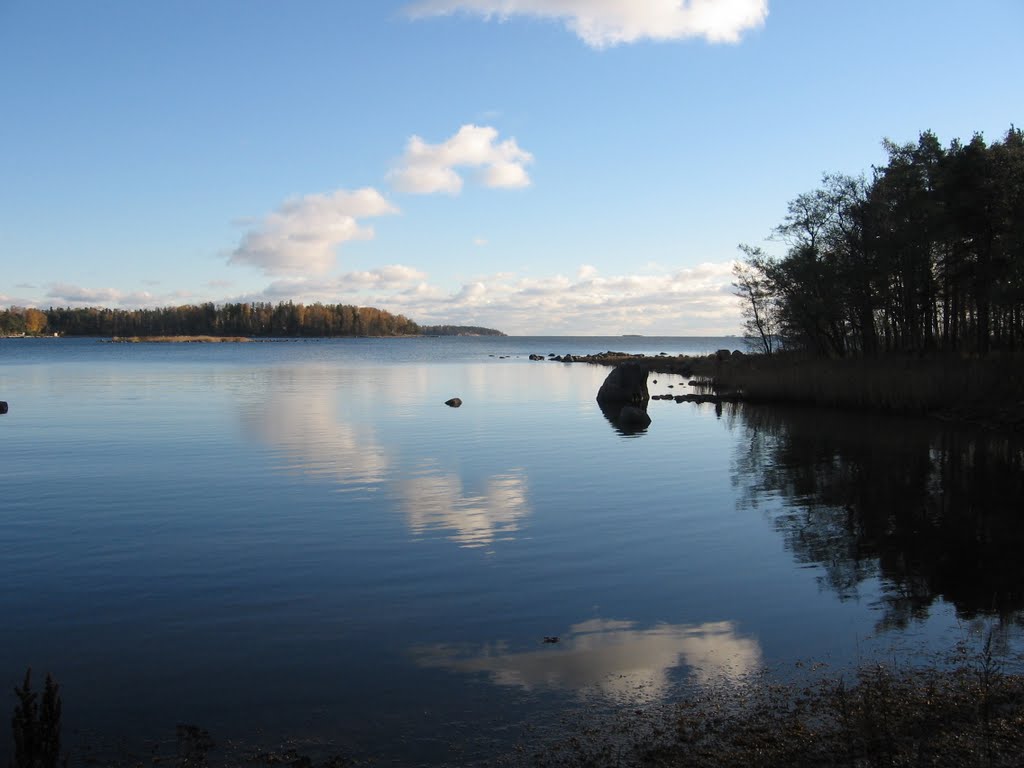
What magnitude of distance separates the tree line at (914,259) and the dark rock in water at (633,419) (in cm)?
1384

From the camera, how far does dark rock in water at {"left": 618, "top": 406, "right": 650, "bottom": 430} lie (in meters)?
30.5

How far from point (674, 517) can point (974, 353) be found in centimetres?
2820

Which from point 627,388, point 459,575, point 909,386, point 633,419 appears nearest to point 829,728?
point 459,575

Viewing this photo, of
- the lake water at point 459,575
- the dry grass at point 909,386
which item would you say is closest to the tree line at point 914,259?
the dry grass at point 909,386

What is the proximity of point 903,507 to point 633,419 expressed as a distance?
51.7 feet

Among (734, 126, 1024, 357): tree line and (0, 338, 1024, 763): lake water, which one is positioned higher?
(734, 126, 1024, 357): tree line

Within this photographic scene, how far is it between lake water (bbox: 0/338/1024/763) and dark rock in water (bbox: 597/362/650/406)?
13068 mm

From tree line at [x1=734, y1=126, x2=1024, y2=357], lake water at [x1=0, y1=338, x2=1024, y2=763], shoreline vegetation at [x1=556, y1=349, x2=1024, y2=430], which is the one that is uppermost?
tree line at [x1=734, y1=126, x2=1024, y2=357]

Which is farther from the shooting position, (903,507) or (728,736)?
(903,507)

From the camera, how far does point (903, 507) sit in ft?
50.8

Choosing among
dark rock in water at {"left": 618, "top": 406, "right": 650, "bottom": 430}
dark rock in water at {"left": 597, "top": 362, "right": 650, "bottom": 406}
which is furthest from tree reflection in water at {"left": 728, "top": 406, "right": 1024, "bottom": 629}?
dark rock in water at {"left": 597, "top": 362, "right": 650, "bottom": 406}

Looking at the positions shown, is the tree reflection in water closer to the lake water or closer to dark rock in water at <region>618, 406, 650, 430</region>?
the lake water

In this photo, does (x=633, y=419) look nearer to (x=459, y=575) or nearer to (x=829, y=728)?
(x=459, y=575)

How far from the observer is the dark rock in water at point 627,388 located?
38031 millimetres
